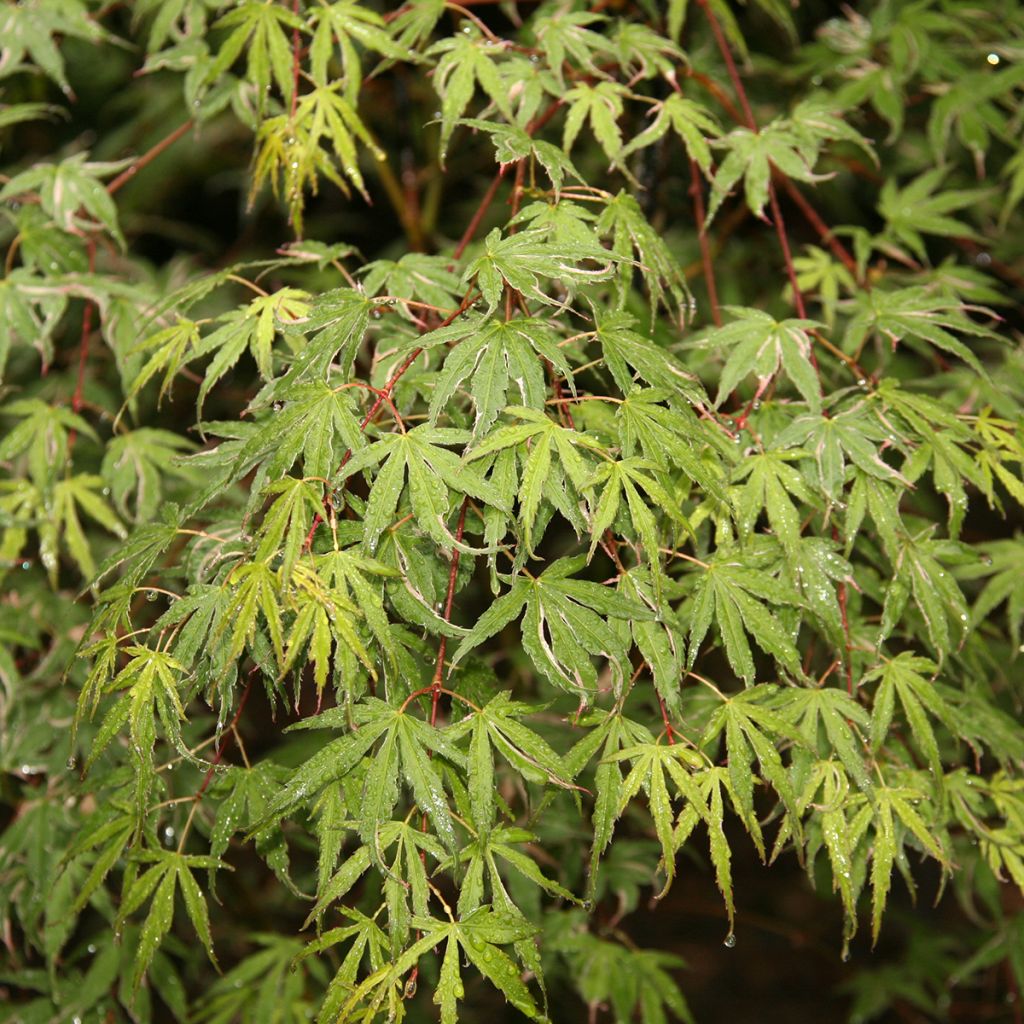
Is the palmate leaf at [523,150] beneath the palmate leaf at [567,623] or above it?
above

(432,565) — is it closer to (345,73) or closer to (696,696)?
(696,696)

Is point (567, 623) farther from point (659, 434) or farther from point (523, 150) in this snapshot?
point (523, 150)

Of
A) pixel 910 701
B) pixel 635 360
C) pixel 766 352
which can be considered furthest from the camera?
pixel 766 352

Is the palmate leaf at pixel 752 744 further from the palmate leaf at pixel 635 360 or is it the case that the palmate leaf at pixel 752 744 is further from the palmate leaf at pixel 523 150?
the palmate leaf at pixel 523 150

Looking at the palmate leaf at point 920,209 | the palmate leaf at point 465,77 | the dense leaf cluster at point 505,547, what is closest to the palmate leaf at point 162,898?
the dense leaf cluster at point 505,547

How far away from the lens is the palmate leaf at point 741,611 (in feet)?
4.20

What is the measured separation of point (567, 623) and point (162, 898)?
61 cm

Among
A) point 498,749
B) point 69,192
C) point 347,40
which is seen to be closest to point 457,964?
point 498,749

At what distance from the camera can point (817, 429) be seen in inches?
55.1

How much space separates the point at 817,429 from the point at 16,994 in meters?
2.06

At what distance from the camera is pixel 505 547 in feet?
3.92

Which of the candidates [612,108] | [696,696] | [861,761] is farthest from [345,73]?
[861,761]

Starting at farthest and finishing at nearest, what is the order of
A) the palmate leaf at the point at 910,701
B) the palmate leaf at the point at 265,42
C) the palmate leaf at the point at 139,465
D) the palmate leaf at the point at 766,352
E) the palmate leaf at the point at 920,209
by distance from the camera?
the palmate leaf at the point at 920,209
the palmate leaf at the point at 139,465
the palmate leaf at the point at 265,42
the palmate leaf at the point at 766,352
the palmate leaf at the point at 910,701

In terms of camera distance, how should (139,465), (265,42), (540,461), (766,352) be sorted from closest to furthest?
(540,461)
(766,352)
(265,42)
(139,465)
